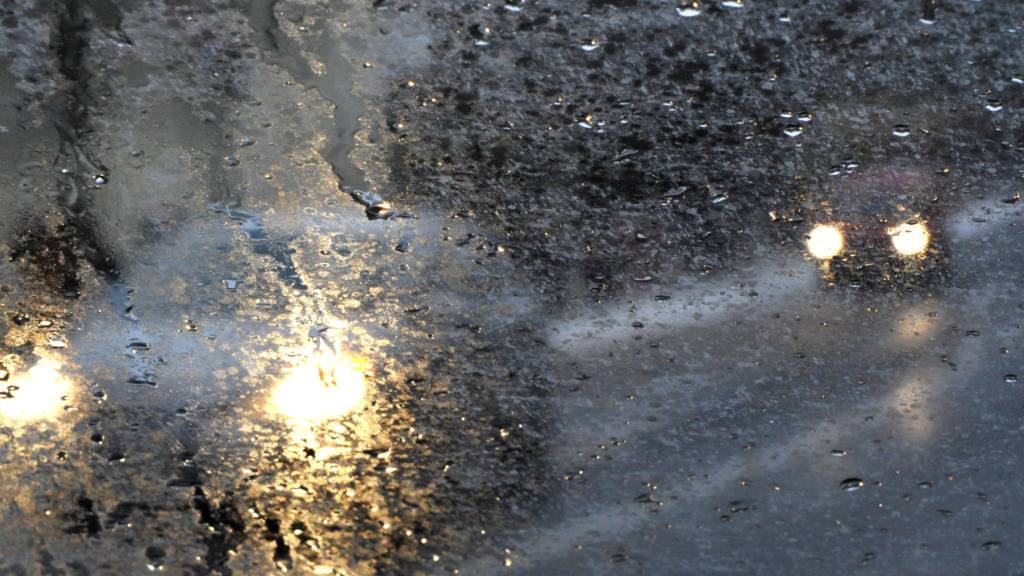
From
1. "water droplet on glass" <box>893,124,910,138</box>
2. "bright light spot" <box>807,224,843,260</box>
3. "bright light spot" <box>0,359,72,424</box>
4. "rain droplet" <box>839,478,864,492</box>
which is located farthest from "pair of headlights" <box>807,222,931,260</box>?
"bright light spot" <box>0,359,72,424</box>


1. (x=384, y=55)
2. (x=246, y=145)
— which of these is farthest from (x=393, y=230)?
(x=384, y=55)

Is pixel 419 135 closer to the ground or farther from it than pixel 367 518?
farther from it

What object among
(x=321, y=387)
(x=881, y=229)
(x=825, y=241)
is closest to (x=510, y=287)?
(x=321, y=387)

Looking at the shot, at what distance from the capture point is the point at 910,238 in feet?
7.54

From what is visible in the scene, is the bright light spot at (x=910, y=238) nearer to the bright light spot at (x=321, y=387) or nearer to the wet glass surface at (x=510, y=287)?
the wet glass surface at (x=510, y=287)

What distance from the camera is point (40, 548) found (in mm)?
1697

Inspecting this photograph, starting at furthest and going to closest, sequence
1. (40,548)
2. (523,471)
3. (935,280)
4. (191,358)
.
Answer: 1. (935,280)
2. (191,358)
3. (523,471)
4. (40,548)

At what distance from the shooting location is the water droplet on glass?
2527 mm

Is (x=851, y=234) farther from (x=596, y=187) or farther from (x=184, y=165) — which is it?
(x=184, y=165)

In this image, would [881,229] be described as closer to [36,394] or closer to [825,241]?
[825,241]

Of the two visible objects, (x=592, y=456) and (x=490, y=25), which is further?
(x=490, y=25)

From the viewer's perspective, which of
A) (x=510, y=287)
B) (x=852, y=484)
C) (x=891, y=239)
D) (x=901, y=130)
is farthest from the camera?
(x=901, y=130)

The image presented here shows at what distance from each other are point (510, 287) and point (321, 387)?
439 mm

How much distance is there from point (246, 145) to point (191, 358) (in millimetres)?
645
